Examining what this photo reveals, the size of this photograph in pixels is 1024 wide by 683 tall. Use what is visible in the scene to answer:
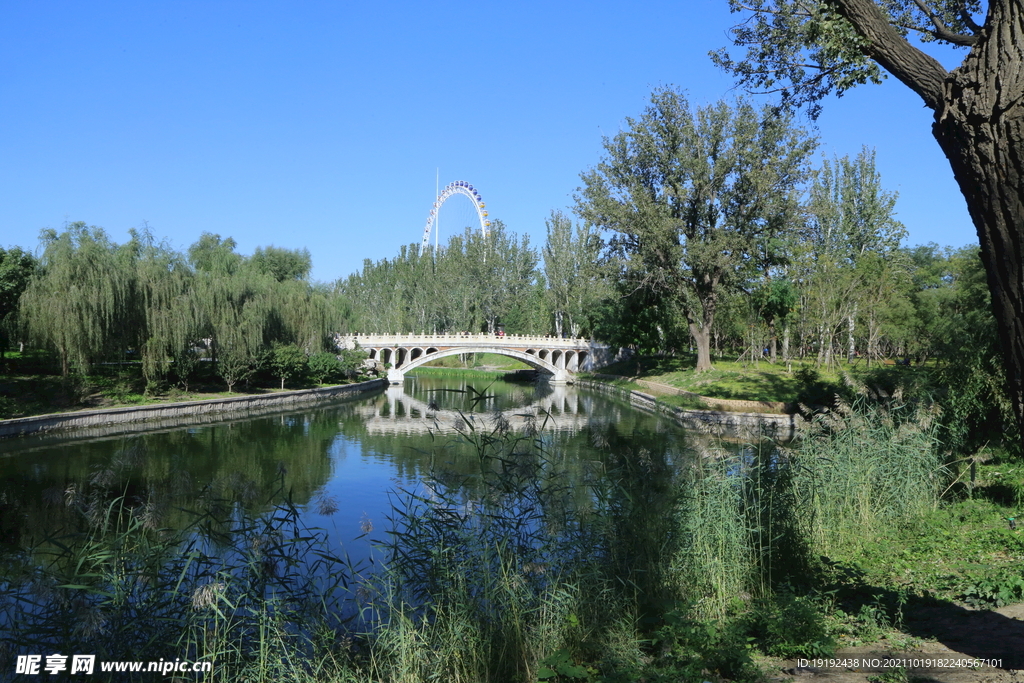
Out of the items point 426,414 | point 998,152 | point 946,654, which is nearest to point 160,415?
point 426,414

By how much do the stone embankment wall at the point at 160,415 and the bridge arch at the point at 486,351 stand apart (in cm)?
1149

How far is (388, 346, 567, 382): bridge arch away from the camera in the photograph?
44438mm

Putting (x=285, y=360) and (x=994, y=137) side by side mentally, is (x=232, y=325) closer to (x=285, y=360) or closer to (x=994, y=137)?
(x=285, y=360)

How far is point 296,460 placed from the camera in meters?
18.2

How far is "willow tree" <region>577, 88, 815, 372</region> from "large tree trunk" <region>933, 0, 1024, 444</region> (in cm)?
2563

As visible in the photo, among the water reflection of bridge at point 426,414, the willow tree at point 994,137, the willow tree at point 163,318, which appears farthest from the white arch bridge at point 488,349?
the willow tree at point 994,137

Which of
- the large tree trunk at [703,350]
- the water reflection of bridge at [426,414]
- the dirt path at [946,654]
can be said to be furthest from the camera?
the large tree trunk at [703,350]

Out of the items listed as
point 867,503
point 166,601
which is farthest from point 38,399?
point 867,503

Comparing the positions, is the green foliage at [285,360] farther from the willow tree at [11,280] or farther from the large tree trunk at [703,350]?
the large tree trunk at [703,350]

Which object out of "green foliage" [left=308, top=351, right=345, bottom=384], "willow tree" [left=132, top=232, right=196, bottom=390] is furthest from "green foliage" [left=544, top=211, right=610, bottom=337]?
"willow tree" [left=132, top=232, right=196, bottom=390]

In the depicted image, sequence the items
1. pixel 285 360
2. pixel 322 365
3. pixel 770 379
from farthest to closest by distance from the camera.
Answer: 1. pixel 322 365
2. pixel 285 360
3. pixel 770 379

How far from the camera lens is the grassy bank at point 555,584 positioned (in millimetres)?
4625

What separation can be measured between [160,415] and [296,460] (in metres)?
8.17

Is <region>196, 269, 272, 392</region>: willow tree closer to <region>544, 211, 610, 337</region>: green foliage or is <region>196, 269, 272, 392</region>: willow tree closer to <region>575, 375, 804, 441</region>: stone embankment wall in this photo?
<region>575, 375, 804, 441</region>: stone embankment wall
